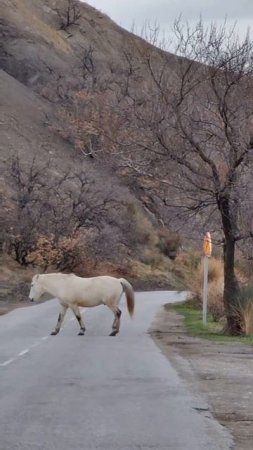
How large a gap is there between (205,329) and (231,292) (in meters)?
2.00

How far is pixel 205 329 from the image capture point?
27.4 m

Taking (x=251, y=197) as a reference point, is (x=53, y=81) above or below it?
above

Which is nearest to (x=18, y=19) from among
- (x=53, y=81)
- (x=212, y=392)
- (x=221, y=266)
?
(x=53, y=81)

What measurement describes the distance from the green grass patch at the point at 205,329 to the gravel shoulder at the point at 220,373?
481 mm

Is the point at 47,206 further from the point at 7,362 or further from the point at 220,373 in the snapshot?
the point at 220,373

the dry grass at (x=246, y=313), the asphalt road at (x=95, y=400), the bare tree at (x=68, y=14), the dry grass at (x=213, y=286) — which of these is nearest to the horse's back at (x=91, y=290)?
the asphalt road at (x=95, y=400)

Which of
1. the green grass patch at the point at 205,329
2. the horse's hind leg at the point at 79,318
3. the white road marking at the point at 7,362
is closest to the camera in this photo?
the white road marking at the point at 7,362

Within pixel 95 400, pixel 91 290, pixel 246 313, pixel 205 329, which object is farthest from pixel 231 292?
pixel 95 400

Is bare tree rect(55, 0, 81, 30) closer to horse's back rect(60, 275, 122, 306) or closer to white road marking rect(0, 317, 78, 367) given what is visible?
horse's back rect(60, 275, 122, 306)

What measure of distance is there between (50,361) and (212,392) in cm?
439

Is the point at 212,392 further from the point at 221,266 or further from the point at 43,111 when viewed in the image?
the point at 43,111

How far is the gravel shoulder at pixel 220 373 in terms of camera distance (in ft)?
36.4

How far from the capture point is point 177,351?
803 inches

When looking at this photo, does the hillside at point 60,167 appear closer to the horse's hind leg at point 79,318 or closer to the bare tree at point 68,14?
the bare tree at point 68,14
